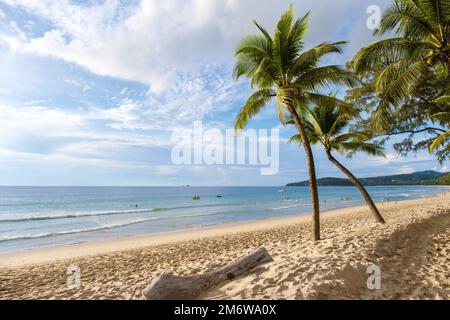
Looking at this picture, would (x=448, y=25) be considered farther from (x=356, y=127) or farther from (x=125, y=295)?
(x=125, y=295)

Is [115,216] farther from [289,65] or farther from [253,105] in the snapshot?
[289,65]

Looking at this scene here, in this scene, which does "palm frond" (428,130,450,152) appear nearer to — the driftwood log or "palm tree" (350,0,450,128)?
"palm tree" (350,0,450,128)

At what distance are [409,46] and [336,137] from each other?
469 cm

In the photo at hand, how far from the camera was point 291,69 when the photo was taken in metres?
7.67

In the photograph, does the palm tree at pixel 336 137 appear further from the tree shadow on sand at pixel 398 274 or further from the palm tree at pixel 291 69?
the tree shadow on sand at pixel 398 274

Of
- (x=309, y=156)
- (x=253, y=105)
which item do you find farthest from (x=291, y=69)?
(x=309, y=156)

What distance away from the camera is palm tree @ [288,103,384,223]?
1095 cm

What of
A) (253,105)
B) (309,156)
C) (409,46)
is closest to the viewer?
(409,46)

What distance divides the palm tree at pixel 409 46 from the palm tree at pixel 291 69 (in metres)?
1.07

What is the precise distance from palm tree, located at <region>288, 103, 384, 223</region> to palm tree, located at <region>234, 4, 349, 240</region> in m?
2.96

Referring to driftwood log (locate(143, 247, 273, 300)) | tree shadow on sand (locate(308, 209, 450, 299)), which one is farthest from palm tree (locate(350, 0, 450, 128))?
driftwood log (locate(143, 247, 273, 300))

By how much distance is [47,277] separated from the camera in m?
7.19
